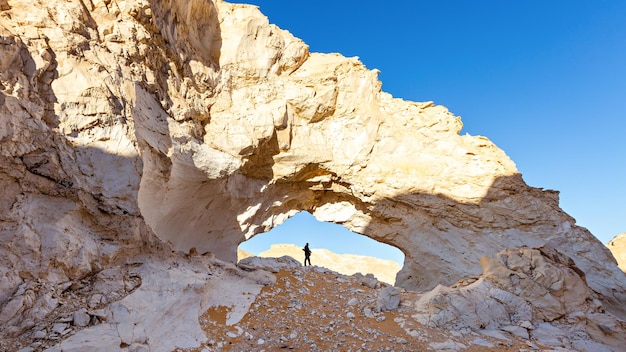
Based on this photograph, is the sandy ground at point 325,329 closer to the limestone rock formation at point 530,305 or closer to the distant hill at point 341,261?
the limestone rock formation at point 530,305

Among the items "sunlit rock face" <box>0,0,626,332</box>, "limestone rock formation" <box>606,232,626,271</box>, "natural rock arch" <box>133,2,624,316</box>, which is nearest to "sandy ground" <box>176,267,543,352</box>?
"sunlit rock face" <box>0,0,626,332</box>

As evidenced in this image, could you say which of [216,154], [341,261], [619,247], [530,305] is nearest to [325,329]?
[530,305]

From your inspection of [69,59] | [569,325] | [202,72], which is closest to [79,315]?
[69,59]

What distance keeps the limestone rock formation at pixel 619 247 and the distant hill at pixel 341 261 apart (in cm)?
1599

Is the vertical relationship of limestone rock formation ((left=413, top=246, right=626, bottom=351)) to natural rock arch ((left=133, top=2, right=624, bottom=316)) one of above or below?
below

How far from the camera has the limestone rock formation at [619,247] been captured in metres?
19.1

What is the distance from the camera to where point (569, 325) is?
8297 mm

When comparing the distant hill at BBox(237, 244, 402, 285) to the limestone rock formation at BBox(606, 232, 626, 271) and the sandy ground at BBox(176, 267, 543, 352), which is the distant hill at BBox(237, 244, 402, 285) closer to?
the limestone rock formation at BBox(606, 232, 626, 271)

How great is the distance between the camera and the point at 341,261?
34281 millimetres

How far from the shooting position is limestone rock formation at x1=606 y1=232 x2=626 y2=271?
1907 centimetres

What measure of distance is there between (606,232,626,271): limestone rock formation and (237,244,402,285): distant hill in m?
16.0

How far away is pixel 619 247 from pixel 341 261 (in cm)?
2096

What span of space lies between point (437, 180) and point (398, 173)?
1.48m

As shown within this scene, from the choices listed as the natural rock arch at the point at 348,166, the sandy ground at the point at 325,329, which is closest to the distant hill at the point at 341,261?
the natural rock arch at the point at 348,166
